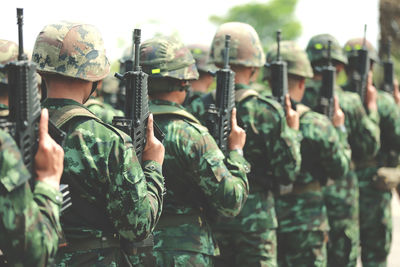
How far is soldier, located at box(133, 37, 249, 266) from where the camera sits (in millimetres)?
4230

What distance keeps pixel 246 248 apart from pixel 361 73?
335 cm

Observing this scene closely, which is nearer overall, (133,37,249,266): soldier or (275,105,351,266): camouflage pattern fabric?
(133,37,249,266): soldier

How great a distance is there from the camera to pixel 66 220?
133 inches

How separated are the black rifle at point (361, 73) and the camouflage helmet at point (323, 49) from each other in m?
0.30

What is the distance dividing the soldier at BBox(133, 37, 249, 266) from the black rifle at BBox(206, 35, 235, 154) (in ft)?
1.18

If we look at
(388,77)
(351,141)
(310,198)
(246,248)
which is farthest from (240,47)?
(388,77)

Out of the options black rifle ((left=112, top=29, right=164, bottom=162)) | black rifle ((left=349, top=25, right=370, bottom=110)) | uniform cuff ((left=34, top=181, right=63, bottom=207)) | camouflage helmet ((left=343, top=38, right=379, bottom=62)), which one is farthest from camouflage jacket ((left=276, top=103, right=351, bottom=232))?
uniform cuff ((left=34, top=181, right=63, bottom=207))

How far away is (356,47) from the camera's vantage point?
8.52 metres

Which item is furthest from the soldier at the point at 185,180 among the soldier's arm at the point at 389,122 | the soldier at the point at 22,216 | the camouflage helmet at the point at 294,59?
the soldier's arm at the point at 389,122

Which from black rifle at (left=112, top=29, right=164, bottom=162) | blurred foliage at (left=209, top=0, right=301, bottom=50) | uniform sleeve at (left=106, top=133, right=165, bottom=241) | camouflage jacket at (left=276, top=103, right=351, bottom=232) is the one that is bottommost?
camouflage jacket at (left=276, top=103, right=351, bottom=232)

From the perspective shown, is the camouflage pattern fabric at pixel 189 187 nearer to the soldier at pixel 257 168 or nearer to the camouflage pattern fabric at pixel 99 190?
the camouflage pattern fabric at pixel 99 190

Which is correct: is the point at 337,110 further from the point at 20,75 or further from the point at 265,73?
the point at 20,75

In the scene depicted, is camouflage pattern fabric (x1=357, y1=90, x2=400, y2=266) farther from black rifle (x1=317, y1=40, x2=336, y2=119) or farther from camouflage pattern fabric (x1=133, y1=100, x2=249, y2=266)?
camouflage pattern fabric (x1=133, y1=100, x2=249, y2=266)

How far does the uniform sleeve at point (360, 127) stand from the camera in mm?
7449
